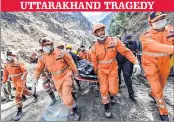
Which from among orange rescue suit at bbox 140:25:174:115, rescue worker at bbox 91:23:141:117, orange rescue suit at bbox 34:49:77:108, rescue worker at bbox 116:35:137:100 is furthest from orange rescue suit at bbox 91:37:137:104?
rescue worker at bbox 116:35:137:100

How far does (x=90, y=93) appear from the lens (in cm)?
723

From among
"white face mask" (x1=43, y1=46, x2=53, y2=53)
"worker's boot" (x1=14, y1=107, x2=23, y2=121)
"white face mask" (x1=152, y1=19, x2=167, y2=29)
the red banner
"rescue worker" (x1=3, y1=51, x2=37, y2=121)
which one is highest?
the red banner

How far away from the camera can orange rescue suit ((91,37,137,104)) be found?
5594 mm

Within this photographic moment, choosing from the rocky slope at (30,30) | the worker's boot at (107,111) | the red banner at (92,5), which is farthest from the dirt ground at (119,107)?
the rocky slope at (30,30)

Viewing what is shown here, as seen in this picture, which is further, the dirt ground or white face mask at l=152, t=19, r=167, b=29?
the dirt ground

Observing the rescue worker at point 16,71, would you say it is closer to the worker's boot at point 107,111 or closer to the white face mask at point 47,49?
the white face mask at point 47,49

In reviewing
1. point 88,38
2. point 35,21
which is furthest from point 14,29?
point 88,38

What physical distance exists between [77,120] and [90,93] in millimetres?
1571

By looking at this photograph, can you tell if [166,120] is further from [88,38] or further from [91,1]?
[88,38]

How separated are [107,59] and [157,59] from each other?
1.03 m

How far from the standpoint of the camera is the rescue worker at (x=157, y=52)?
491 centimetres

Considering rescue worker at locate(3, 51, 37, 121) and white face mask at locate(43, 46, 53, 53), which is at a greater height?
white face mask at locate(43, 46, 53, 53)

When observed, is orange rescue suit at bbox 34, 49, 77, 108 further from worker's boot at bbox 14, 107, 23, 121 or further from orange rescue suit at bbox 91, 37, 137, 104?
worker's boot at bbox 14, 107, 23, 121

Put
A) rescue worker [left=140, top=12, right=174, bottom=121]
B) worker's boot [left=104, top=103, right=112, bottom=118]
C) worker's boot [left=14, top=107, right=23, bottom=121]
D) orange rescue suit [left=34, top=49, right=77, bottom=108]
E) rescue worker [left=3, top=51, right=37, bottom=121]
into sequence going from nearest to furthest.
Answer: rescue worker [left=140, top=12, right=174, bottom=121] → worker's boot [left=104, top=103, right=112, bottom=118] → orange rescue suit [left=34, top=49, right=77, bottom=108] → worker's boot [left=14, top=107, right=23, bottom=121] → rescue worker [left=3, top=51, right=37, bottom=121]
